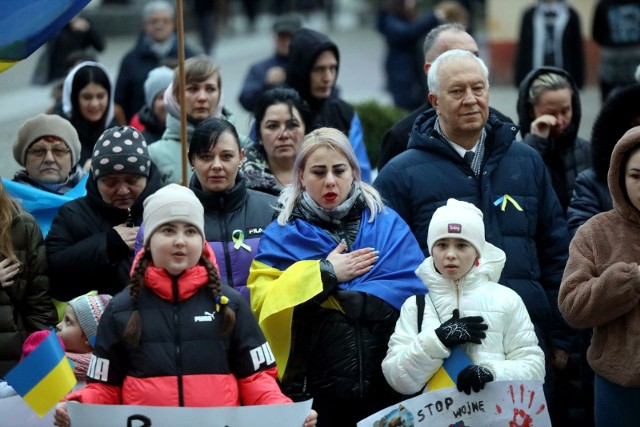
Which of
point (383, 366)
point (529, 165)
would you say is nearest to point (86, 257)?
point (383, 366)

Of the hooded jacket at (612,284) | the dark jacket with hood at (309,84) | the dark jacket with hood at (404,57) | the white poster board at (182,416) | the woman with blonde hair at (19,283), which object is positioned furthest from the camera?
the dark jacket with hood at (404,57)

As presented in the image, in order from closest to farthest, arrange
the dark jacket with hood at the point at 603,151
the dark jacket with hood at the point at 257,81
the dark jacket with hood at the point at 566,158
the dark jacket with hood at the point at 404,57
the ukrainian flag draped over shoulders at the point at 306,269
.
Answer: the ukrainian flag draped over shoulders at the point at 306,269 → the dark jacket with hood at the point at 603,151 → the dark jacket with hood at the point at 566,158 → the dark jacket with hood at the point at 257,81 → the dark jacket with hood at the point at 404,57

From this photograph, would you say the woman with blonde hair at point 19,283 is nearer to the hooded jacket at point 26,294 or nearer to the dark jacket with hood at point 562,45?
the hooded jacket at point 26,294

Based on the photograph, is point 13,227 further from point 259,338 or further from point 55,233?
point 259,338

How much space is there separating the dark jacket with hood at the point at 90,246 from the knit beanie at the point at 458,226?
1.72 m

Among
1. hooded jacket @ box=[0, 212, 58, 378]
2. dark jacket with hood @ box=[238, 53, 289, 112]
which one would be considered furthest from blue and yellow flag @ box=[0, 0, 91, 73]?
dark jacket with hood @ box=[238, 53, 289, 112]

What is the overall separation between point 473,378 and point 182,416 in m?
1.28

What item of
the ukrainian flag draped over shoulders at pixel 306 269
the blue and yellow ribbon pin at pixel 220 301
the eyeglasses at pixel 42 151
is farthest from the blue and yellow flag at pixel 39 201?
the blue and yellow ribbon pin at pixel 220 301

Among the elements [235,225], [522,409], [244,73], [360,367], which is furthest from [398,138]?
[244,73]

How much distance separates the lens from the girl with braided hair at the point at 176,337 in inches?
235

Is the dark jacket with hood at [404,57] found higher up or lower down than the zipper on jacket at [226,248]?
higher up

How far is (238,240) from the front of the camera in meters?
7.17

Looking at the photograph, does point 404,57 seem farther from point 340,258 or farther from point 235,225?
point 340,258

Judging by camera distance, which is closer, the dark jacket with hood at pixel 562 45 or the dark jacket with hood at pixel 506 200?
the dark jacket with hood at pixel 506 200
